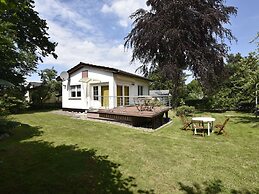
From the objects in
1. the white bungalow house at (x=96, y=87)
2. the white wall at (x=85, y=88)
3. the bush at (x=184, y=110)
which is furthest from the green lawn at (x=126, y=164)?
the bush at (x=184, y=110)

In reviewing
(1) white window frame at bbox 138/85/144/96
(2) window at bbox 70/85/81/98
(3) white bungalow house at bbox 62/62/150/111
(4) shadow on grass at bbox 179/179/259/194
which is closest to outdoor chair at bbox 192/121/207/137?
(4) shadow on grass at bbox 179/179/259/194

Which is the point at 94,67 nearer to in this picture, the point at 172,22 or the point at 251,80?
the point at 172,22

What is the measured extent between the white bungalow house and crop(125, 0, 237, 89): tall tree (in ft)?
15.5

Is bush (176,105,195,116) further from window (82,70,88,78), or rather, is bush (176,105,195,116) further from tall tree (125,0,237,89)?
window (82,70,88,78)

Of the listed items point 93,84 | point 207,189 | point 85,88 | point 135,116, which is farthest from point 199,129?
point 85,88

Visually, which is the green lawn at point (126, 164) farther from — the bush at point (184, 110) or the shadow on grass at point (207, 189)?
the bush at point (184, 110)

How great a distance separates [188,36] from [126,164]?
66.7ft

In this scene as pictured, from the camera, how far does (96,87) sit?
20797 millimetres

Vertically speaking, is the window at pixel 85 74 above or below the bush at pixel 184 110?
above

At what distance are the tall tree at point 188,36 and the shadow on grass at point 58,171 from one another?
1688 centimetres

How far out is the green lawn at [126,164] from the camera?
5.14m

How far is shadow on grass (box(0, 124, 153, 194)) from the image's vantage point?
4.93 m

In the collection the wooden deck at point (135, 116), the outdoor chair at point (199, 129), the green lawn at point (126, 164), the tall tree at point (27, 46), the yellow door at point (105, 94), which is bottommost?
the green lawn at point (126, 164)

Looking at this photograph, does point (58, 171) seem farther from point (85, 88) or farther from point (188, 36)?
point (188, 36)
